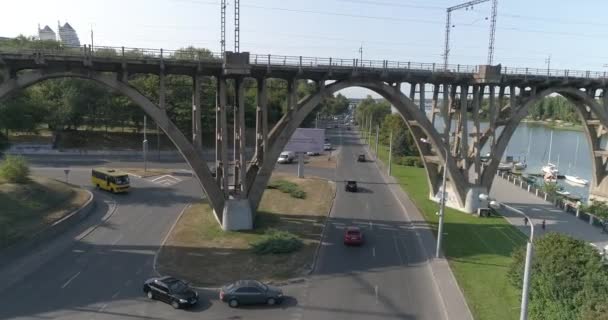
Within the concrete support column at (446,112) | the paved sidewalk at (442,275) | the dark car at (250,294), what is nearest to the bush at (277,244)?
the dark car at (250,294)

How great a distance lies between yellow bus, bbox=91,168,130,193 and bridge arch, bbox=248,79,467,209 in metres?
16.1

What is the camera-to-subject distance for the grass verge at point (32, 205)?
2933 cm

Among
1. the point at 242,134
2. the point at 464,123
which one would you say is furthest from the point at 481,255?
the point at 242,134

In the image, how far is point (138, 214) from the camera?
3725 cm

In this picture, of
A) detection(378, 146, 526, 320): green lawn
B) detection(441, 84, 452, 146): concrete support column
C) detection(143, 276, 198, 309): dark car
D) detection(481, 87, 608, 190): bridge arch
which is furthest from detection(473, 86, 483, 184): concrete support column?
detection(143, 276, 198, 309): dark car

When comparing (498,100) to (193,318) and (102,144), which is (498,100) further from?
(102,144)

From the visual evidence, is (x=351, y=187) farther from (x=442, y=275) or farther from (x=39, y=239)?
(x=39, y=239)

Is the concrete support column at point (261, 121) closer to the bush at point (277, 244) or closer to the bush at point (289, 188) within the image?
the bush at point (277, 244)

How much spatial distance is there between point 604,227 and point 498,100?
45.0ft

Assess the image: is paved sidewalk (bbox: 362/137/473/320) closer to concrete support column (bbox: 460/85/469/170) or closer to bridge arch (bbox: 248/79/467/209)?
bridge arch (bbox: 248/79/467/209)

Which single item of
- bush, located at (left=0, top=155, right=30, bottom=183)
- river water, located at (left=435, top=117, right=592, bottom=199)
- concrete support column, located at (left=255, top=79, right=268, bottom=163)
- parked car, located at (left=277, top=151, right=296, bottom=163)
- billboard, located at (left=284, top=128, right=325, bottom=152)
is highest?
concrete support column, located at (left=255, top=79, right=268, bottom=163)

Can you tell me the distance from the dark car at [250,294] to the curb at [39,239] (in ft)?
37.1

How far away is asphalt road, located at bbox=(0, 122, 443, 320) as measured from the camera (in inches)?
828

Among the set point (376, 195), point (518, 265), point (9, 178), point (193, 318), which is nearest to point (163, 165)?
point (9, 178)
